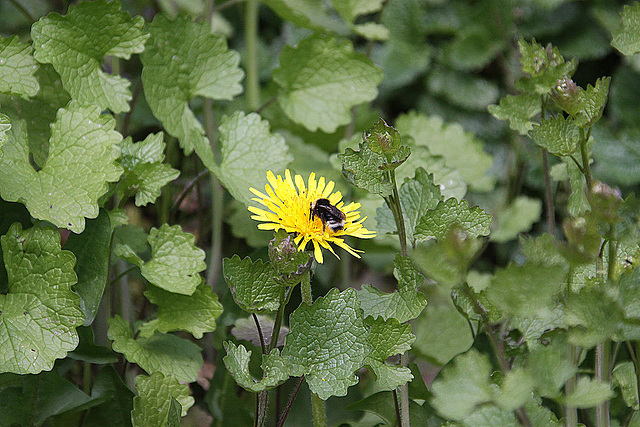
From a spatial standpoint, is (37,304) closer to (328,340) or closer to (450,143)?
(328,340)

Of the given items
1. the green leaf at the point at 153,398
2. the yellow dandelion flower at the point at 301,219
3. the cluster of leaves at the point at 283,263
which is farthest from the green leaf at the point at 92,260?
the yellow dandelion flower at the point at 301,219

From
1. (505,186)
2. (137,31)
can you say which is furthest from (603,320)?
(505,186)

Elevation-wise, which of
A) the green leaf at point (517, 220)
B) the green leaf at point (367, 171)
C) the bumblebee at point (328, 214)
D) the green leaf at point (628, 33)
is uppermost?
the green leaf at point (628, 33)

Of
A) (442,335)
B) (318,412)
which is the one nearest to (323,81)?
(442,335)

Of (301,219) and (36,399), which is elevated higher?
(301,219)

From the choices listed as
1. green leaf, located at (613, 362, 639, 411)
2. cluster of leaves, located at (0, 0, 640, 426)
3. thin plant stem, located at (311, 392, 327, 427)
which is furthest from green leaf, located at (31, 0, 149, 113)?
green leaf, located at (613, 362, 639, 411)

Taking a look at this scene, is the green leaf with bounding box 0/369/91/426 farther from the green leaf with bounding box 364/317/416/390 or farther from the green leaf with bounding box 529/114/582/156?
the green leaf with bounding box 529/114/582/156

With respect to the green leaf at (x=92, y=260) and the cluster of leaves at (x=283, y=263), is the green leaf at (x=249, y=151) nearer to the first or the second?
the cluster of leaves at (x=283, y=263)
